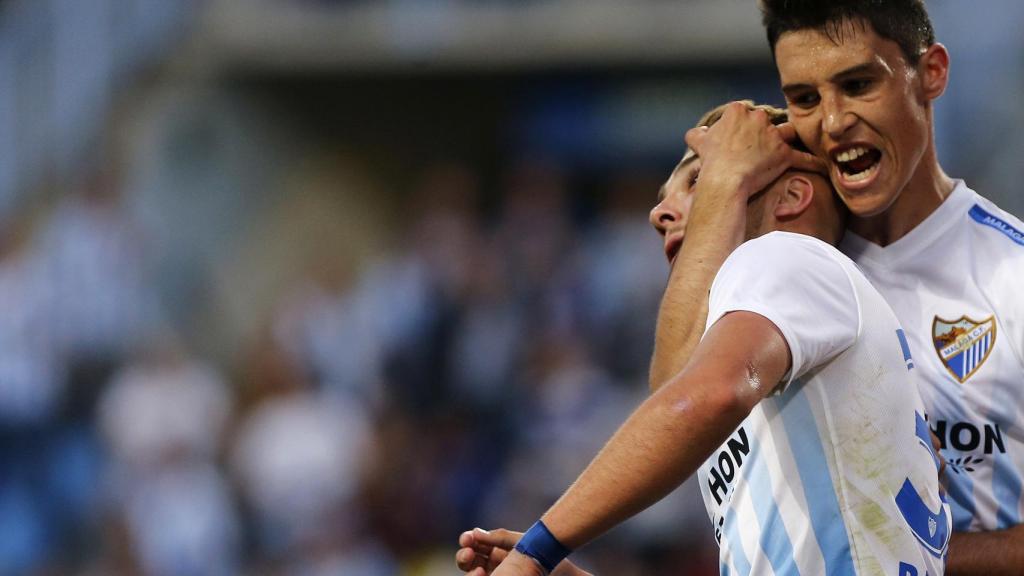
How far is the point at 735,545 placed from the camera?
9.56 ft

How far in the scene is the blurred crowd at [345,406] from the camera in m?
9.03

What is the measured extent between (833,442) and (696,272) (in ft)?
1.72

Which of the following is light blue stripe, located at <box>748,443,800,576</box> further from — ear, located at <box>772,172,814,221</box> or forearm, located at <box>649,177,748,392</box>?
ear, located at <box>772,172,814,221</box>

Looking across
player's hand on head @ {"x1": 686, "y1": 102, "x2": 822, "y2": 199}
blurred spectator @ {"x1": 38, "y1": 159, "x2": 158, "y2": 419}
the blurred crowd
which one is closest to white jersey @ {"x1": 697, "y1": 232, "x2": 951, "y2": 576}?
player's hand on head @ {"x1": 686, "y1": 102, "x2": 822, "y2": 199}

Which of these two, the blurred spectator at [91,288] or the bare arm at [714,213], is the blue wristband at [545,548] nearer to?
the bare arm at [714,213]

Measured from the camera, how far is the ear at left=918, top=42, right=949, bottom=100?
353 cm

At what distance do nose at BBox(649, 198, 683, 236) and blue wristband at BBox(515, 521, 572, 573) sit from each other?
1047 mm

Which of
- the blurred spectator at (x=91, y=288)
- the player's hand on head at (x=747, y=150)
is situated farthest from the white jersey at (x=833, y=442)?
the blurred spectator at (x=91, y=288)

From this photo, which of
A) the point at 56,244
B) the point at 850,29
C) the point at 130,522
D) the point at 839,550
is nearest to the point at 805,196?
the point at 850,29

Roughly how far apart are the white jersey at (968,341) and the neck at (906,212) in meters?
0.02

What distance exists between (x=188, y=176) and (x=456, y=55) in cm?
263

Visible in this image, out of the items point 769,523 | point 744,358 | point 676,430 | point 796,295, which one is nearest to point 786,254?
point 796,295

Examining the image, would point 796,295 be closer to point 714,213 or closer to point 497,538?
point 714,213

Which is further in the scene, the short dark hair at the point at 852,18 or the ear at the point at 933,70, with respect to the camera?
the ear at the point at 933,70
